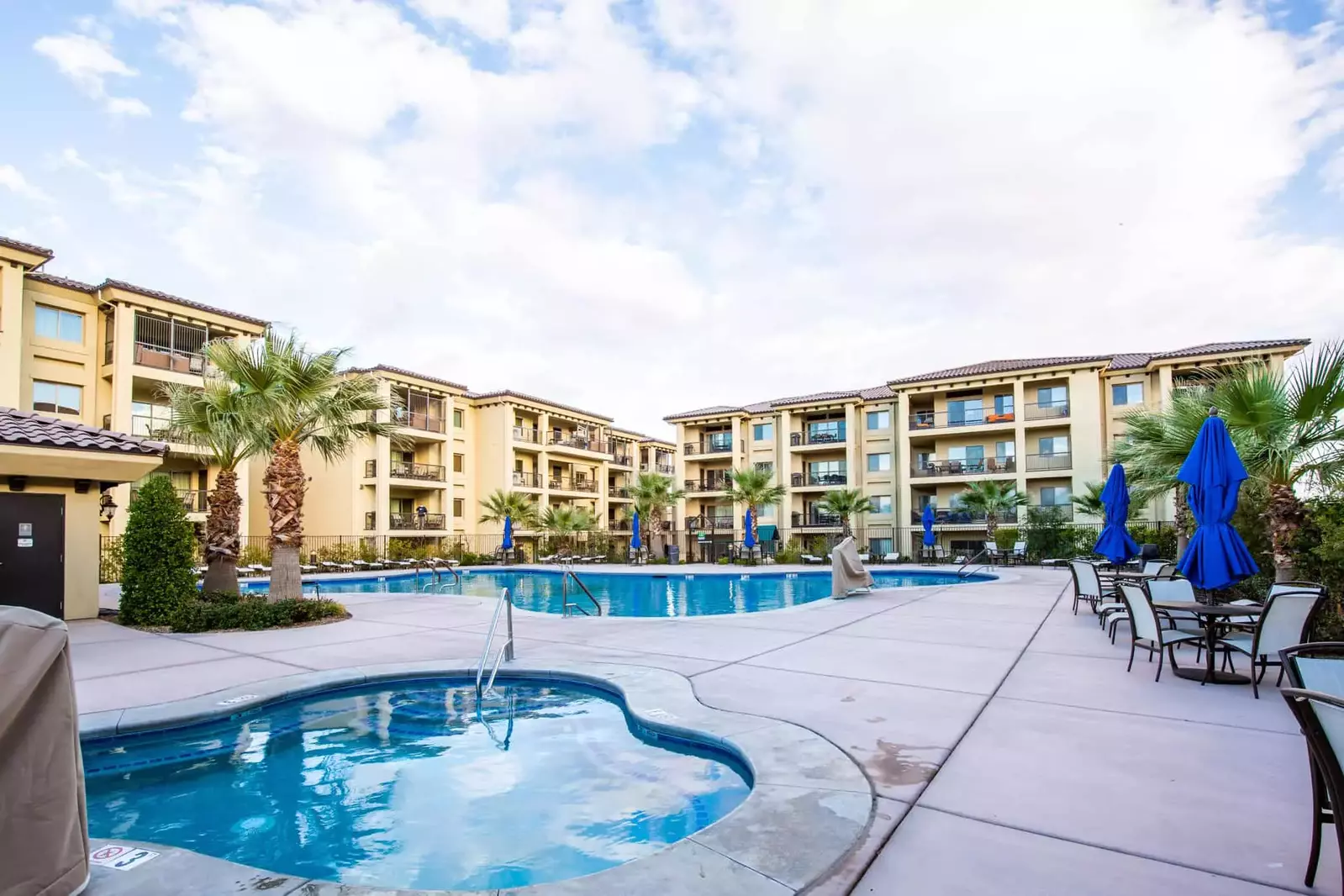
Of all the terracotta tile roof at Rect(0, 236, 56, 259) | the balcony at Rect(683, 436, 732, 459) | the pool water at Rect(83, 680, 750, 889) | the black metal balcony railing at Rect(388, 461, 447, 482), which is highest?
the terracotta tile roof at Rect(0, 236, 56, 259)

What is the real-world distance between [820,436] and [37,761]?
1509 inches

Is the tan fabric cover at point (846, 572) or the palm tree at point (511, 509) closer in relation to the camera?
the tan fabric cover at point (846, 572)

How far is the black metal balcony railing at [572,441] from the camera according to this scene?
41.2m

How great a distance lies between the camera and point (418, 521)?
3362 centimetres

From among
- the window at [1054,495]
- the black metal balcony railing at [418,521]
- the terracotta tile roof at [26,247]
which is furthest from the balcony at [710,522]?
the terracotta tile roof at [26,247]

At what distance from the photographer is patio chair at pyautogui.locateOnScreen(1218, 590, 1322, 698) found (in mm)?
5422

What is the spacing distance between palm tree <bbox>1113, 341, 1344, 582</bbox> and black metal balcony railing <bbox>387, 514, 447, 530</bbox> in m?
31.7

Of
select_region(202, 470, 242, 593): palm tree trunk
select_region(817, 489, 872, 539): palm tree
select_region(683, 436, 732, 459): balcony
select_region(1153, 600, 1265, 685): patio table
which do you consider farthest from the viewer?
select_region(683, 436, 732, 459): balcony

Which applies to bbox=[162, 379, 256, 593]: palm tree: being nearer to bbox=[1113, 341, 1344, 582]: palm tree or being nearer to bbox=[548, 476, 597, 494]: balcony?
bbox=[1113, 341, 1344, 582]: palm tree

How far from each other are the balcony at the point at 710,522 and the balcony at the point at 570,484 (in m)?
6.82

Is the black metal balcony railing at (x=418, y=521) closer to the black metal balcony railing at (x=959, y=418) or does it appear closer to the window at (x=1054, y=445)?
the black metal balcony railing at (x=959, y=418)

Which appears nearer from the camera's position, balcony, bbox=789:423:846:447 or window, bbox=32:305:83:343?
window, bbox=32:305:83:343

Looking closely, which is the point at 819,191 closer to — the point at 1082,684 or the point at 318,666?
the point at 1082,684

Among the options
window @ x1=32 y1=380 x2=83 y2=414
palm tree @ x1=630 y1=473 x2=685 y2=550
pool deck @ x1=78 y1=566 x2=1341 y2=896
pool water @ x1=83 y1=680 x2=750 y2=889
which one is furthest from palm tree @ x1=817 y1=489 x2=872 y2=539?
window @ x1=32 y1=380 x2=83 y2=414
